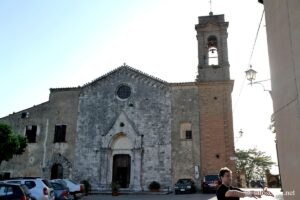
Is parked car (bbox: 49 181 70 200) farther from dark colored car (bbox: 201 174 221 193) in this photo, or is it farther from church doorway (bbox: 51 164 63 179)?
church doorway (bbox: 51 164 63 179)

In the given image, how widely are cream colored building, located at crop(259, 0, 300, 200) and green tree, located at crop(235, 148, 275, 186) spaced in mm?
51453

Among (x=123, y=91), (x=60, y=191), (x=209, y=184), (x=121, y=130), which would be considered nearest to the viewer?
(x=60, y=191)

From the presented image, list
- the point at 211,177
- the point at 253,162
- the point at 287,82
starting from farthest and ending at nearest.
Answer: the point at 253,162
the point at 211,177
the point at 287,82

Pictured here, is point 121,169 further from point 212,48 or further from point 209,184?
point 212,48

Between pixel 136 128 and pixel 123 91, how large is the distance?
11.9 ft

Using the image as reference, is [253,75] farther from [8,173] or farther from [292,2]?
[8,173]

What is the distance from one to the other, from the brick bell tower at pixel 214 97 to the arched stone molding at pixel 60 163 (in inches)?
432

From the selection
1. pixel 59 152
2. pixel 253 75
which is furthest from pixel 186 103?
pixel 253 75

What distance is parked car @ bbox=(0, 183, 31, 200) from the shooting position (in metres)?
11.4

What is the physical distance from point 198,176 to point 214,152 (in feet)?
7.26

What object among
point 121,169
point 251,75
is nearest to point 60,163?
point 121,169

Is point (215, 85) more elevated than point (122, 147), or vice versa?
point (215, 85)

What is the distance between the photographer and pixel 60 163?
30000 mm

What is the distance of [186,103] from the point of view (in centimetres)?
2930
